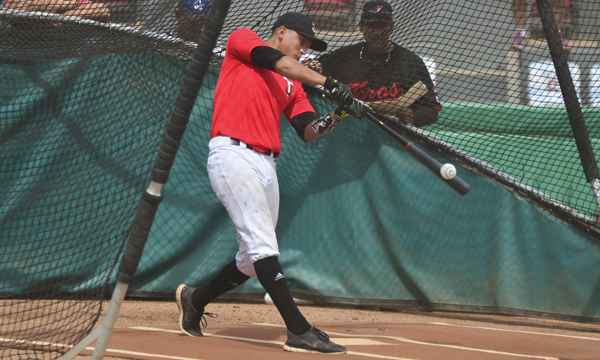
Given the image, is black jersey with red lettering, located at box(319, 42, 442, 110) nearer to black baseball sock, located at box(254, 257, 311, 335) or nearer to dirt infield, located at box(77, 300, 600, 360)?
dirt infield, located at box(77, 300, 600, 360)

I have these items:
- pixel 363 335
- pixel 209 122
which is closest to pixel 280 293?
pixel 363 335

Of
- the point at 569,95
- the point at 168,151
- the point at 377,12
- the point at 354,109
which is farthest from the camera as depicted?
the point at 569,95

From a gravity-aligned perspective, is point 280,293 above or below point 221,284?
above

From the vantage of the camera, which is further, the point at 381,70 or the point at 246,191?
the point at 381,70

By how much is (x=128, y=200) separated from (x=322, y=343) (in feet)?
6.92

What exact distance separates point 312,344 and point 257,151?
104 cm

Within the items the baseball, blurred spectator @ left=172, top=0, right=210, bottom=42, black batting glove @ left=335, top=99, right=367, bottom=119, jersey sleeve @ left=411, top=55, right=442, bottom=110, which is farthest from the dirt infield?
blurred spectator @ left=172, top=0, right=210, bottom=42

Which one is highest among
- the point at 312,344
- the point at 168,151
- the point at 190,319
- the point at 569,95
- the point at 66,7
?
the point at 569,95

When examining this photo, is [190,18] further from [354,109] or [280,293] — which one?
[280,293]

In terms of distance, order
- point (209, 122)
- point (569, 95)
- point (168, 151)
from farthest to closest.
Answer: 1. point (209, 122)
2. point (569, 95)
3. point (168, 151)

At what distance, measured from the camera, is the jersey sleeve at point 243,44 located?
3045 millimetres

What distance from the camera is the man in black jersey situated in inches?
169

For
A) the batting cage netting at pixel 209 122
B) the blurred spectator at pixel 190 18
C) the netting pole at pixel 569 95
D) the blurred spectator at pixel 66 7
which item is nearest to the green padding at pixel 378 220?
the batting cage netting at pixel 209 122

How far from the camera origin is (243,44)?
10.1ft
